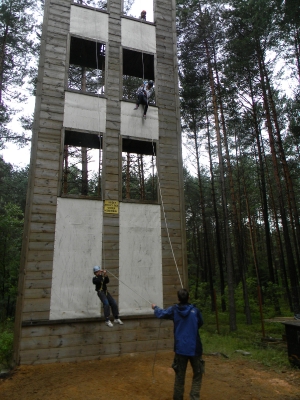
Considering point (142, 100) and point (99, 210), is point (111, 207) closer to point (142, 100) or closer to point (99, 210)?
point (99, 210)

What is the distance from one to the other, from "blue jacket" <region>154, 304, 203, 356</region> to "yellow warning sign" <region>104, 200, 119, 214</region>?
4.14 meters

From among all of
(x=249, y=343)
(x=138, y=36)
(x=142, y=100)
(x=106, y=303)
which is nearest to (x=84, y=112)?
(x=142, y=100)

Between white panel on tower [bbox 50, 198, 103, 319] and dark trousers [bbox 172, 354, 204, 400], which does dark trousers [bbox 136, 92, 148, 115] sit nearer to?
white panel on tower [bbox 50, 198, 103, 319]

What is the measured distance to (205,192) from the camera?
95.9 ft

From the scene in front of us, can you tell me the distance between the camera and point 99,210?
8250mm

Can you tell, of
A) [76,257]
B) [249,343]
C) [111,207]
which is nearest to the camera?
[76,257]

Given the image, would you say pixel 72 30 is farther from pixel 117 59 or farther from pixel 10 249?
pixel 10 249

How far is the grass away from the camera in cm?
767

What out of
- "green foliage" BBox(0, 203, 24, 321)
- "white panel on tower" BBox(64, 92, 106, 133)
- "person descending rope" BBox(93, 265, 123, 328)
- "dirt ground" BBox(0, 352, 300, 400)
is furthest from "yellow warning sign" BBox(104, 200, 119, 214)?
"green foliage" BBox(0, 203, 24, 321)

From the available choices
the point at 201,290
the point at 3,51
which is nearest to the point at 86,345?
the point at 3,51

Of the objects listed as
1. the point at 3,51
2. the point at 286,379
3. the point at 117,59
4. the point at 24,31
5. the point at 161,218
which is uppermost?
the point at 24,31

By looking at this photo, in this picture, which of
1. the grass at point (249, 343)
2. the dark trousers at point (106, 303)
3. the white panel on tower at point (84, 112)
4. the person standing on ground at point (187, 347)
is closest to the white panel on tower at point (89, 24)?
the white panel on tower at point (84, 112)

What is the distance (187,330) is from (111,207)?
4564mm

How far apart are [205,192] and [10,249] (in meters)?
18.2
